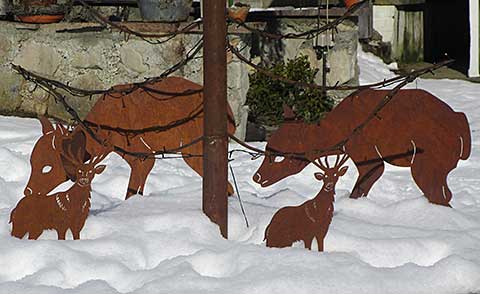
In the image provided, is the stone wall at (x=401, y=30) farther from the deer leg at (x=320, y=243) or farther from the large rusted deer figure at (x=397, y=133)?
the deer leg at (x=320, y=243)

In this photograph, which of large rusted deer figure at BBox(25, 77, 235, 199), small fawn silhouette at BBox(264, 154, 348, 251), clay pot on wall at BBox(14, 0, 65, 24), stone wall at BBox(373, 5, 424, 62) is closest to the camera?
small fawn silhouette at BBox(264, 154, 348, 251)

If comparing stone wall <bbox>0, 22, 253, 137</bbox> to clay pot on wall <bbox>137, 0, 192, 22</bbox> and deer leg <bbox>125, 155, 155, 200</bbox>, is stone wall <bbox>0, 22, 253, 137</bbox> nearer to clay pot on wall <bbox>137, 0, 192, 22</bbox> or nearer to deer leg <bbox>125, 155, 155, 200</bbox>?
clay pot on wall <bbox>137, 0, 192, 22</bbox>

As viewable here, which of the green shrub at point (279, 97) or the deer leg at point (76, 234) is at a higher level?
the green shrub at point (279, 97)

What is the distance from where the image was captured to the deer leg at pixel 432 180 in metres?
3.68

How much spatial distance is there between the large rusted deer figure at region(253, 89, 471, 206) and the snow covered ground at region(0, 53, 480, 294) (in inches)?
8.6

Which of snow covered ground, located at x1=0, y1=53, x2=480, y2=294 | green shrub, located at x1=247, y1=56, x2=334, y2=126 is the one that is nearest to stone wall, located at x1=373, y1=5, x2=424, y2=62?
green shrub, located at x1=247, y1=56, x2=334, y2=126

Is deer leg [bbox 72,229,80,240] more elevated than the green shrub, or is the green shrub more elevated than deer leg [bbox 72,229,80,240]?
the green shrub

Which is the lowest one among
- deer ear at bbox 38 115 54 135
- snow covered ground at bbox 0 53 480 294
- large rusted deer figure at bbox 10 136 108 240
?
snow covered ground at bbox 0 53 480 294

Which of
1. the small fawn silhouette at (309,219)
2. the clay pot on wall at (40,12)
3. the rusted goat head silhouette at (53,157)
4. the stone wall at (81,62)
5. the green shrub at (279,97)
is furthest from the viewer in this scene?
the green shrub at (279,97)

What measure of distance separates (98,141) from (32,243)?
1.41 ft

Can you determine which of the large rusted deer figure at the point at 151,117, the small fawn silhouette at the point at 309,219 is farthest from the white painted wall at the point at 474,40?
the small fawn silhouette at the point at 309,219

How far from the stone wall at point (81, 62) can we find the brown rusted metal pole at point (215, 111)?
200 cm

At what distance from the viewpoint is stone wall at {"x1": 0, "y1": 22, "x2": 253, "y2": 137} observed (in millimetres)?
5457

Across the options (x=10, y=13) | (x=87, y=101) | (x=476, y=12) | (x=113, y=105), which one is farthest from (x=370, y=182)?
(x=476, y=12)
